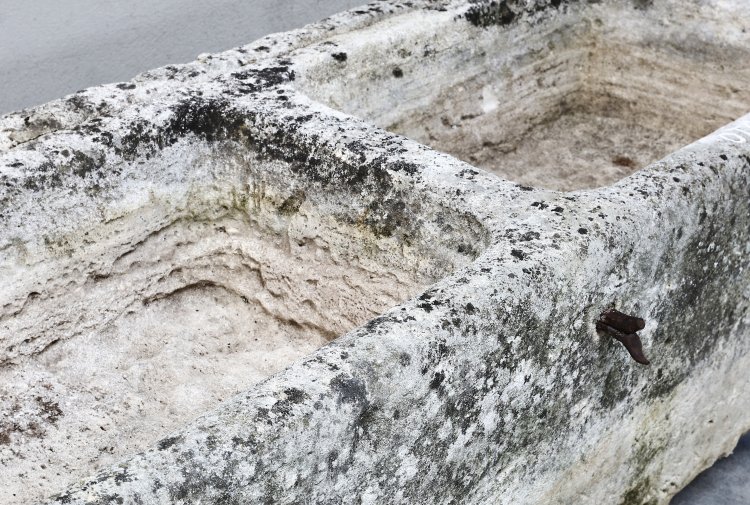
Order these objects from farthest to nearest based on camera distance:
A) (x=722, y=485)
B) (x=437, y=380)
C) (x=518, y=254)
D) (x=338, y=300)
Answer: (x=722, y=485) < (x=338, y=300) < (x=518, y=254) < (x=437, y=380)

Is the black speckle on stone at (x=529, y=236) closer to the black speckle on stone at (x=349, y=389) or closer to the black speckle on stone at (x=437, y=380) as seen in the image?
the black speckle on stone at (x=437, y=380)

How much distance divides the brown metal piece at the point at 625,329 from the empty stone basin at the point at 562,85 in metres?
1.78

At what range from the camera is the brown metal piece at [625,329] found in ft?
10.1

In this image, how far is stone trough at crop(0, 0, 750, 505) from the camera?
2625 mm

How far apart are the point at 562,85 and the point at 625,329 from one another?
2718 mm

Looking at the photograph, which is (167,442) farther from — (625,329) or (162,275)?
(162,275)

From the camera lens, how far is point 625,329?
10.2 feet

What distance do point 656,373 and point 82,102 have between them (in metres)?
2.21

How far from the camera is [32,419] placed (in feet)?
11.5

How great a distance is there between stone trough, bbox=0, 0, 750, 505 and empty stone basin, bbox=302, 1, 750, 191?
0.09 m

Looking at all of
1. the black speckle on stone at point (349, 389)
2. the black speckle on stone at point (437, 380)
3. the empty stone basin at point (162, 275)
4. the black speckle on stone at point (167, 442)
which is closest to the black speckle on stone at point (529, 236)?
the empty stone basin at point (162, 275)

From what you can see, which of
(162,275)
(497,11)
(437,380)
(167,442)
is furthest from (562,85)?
(167,442)

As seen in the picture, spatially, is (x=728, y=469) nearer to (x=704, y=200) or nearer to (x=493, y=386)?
(x=704, y=200)

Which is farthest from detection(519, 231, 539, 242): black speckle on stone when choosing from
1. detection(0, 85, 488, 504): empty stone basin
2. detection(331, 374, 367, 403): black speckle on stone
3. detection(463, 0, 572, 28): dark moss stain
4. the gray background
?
the gray background
